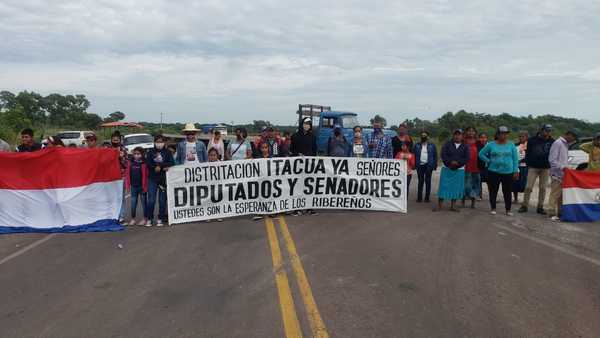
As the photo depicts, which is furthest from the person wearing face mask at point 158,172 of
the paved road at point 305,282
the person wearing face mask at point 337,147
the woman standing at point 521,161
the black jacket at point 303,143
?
the woman standing at point 521,161

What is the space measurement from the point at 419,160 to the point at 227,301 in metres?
7.33

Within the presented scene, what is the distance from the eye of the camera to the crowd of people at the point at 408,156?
27.3ft

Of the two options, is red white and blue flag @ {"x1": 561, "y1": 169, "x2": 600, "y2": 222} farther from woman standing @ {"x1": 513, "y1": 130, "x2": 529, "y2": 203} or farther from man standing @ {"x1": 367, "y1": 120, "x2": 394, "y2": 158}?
man standing @ {"x1": 367, "y1": 120, "x2": 394, "y2": 158}

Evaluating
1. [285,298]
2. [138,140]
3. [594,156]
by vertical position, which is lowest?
[285,298]

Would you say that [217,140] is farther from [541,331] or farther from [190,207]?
[541,331]

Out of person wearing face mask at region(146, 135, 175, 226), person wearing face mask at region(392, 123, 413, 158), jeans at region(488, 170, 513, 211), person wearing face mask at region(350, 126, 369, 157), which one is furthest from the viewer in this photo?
person wearing face mask at region(392, 123, 413, 158)

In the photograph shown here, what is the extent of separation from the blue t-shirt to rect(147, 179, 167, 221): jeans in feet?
22.5

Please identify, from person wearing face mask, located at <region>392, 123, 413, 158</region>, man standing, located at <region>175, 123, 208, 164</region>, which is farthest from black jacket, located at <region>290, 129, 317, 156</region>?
person wearing face mask, located at <region>392, 123, 413, 158</region>

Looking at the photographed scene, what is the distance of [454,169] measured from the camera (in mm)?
9336

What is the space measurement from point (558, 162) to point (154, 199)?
27.4 feet

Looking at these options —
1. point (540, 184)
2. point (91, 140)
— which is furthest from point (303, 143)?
point (540, 184)

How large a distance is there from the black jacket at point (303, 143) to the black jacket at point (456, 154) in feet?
9.62

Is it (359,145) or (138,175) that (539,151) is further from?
(138,175)

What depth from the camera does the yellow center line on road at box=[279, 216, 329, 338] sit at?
12.5ft
